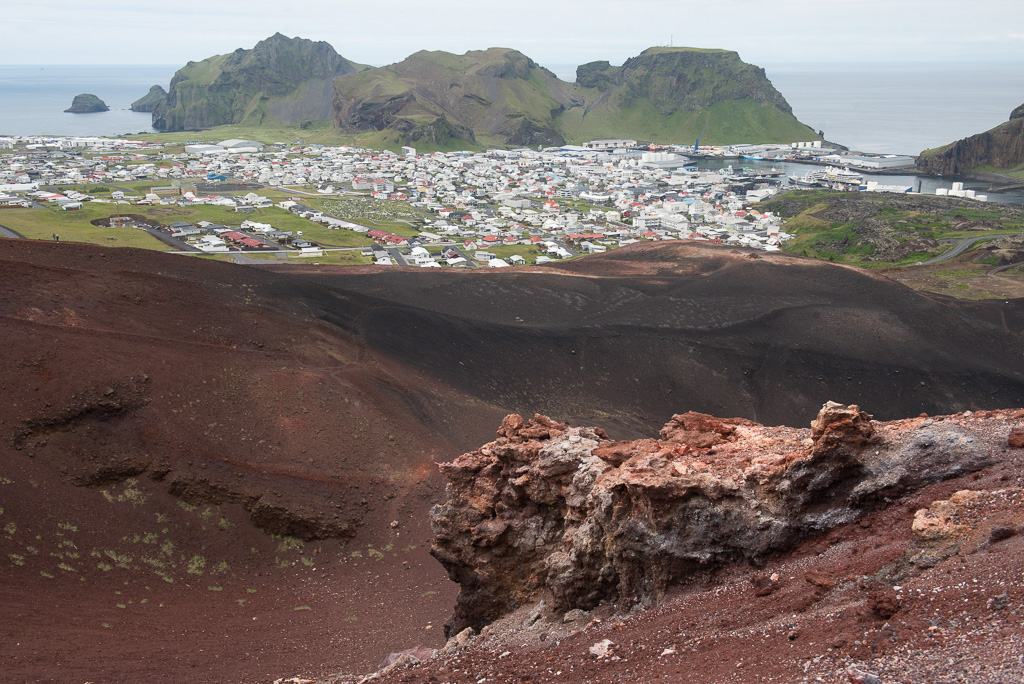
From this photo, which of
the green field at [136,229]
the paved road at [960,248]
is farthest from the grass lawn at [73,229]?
the paved road at [960,248]

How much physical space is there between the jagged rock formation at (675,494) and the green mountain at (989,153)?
153 m

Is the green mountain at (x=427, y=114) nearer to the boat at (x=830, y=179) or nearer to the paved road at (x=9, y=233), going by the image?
the boat at (x=830, y=179)

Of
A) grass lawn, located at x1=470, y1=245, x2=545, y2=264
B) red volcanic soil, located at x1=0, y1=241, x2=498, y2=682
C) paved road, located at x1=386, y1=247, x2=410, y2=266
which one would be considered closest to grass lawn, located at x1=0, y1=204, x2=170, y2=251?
paved road, located at x1=386, y1=247, x2=410, y2=266

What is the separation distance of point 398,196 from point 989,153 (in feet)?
364

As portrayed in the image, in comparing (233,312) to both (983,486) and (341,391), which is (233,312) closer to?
(341,391)

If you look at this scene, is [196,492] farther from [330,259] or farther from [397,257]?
[397,257]

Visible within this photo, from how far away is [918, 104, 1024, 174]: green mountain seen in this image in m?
137

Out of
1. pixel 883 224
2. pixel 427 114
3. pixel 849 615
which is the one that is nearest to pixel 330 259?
pixel 883 224

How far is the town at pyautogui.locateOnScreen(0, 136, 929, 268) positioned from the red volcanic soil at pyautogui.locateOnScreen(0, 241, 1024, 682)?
3674 cm

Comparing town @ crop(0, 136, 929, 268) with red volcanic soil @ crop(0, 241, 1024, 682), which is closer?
red volcanic soil @ crop(0, 241, 1024, 682)

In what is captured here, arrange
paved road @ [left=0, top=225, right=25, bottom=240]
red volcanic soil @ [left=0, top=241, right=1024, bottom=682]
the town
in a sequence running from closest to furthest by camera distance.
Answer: red volcanic soil @ [left=0, top=241, right=1024, bottom=682] < paved road @ [left=0, top=225, right=25, bottom=240] < the town

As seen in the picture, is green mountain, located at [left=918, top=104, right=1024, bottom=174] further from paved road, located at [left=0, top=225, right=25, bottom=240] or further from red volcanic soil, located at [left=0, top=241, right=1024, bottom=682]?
paved road, located at [left=0, top=225, right=25, bottom=240]

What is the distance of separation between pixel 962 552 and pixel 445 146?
17465 centimetres

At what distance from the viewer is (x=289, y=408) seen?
74.8 feet
